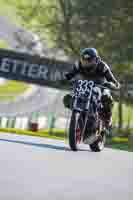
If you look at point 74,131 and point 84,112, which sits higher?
point 84,112

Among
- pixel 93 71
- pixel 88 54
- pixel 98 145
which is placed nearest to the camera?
pixel 88 54

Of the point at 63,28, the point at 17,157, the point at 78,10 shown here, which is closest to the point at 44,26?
the point at 63,28

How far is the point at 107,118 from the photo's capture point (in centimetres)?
1080

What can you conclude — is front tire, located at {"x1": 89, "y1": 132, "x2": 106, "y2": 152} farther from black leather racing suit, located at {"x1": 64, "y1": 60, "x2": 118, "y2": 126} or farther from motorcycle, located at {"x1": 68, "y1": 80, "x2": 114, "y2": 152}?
black leather racing suit, located at {"x1": 64, "y1": 60, "x2": 118, "y2": 126}

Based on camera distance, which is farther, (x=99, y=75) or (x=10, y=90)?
(x=10, y=90)

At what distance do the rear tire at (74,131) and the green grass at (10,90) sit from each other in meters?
46.7

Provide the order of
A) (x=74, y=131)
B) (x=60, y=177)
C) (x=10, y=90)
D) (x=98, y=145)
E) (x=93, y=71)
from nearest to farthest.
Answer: (x=60, y=177), (x=74, y=131), (x=93, y=71), (x=98, y=145), (x=10, y=90)

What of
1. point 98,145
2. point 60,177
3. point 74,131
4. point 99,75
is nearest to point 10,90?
point 98,145

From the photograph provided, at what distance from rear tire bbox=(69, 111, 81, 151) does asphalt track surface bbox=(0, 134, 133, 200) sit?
142 centimetres

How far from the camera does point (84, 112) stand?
10.2m

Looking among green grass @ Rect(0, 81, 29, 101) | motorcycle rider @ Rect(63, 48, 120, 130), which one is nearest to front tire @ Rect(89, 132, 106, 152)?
motorcycle rider @ Rect(63, 48, 120, 130)

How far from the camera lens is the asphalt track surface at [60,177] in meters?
4.97

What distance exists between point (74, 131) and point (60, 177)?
13.1 ft

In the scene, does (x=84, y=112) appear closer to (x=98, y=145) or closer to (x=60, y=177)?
(x=98, y=145)
